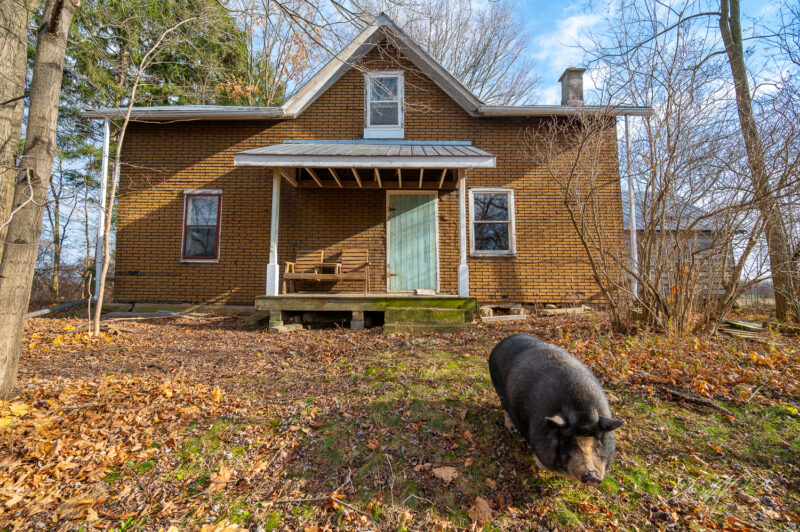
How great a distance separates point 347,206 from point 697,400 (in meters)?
7.40

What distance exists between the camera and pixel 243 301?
351 inches

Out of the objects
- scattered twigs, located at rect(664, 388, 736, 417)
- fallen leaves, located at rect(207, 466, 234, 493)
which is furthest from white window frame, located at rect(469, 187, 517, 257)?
fallen leaves, located at rect(207, 466, 234, 493)

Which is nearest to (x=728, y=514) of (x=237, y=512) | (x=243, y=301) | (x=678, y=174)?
(x=237, y=512)

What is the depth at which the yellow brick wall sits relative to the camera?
891 cm

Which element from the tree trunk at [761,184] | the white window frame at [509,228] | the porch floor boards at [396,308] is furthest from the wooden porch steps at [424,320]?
the tree trunk at [761,184]

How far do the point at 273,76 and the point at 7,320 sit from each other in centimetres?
1762

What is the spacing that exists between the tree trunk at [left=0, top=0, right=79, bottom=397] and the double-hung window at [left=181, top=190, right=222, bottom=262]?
5.58 metres

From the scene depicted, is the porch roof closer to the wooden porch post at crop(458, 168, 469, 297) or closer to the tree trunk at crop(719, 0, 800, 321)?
the wooden porch post at crop(458, 168, 469, 297)

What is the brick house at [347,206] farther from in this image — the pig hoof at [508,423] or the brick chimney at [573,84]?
the pig hoof at [508,423]

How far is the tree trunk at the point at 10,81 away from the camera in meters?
3.82

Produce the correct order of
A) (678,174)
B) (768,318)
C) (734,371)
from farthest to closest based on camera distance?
(768,318), (678,174), (734,371)

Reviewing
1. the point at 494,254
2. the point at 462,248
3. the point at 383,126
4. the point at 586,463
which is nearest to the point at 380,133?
the point at 383,126

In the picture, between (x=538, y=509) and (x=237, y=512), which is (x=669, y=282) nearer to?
(x=538, y=509)

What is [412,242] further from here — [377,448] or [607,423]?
[607,423]
